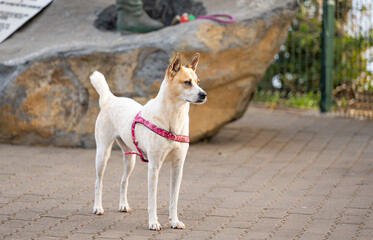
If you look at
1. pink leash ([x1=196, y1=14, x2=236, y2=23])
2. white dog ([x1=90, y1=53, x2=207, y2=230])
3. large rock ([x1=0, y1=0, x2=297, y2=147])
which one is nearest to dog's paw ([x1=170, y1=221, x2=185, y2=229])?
A: white dog ([x1=90, y1=53, x2=207, y2=230])

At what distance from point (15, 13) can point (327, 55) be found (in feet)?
18.0

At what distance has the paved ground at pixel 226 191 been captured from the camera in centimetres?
521

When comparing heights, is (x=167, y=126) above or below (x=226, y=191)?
above

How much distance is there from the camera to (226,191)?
6590 millimetres

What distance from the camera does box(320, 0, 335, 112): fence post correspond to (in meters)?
11.4

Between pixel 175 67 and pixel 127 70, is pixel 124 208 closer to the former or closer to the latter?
pixel 175 67

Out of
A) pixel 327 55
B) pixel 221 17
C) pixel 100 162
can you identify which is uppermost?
pixel 221 17

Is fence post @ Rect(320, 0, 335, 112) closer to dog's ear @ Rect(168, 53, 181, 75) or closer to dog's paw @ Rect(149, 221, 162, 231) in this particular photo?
dog's ear @ Rect(168, 53, 181, 75)

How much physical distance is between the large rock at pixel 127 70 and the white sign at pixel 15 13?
0.38 metres

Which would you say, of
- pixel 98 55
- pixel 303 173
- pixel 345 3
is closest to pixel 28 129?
pixel 98 55

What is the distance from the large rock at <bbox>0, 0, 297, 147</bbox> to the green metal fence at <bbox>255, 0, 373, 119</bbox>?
2.95 meters

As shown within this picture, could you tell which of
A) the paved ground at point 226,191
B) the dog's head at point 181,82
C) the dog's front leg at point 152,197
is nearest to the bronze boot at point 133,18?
the paved ground at point 226,191

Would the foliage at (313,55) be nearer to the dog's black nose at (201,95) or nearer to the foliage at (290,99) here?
the foliage at (290,99)

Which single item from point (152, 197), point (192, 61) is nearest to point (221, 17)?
point (192, 61)
